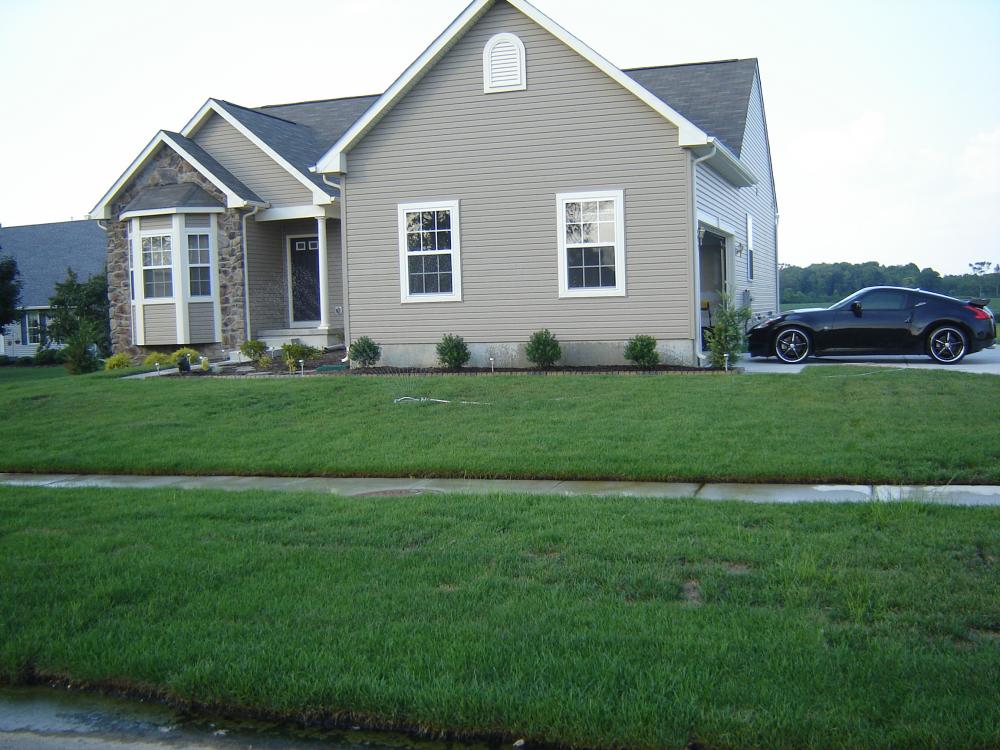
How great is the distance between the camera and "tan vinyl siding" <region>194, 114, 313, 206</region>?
2220cm

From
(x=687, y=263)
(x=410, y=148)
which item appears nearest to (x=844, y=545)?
(x=687, y=263)

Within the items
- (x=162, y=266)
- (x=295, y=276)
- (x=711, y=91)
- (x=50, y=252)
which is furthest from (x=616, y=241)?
(x=50, y=252)

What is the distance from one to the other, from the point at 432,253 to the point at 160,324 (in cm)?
797

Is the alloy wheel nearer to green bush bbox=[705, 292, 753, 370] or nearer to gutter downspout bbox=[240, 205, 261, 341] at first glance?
green bush bbox=[705, 292, 753, 370]

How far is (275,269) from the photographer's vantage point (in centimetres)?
2311

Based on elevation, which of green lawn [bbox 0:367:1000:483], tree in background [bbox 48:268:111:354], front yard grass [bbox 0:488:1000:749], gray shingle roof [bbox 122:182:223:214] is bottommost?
front yard grass [bbox 0:488:1000:749]

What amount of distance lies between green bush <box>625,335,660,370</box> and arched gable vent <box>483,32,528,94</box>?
501cm

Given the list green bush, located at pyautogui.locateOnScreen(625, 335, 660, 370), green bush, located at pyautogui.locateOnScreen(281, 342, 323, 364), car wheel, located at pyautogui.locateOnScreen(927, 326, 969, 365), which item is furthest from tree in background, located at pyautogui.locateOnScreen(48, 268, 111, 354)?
car wheel, located at pyautogui.locateOnScreen(927, 326, 969, 365)

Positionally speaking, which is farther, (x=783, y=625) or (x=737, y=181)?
(x=737, y=181)

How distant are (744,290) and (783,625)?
1889 cm

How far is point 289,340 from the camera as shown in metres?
22.0

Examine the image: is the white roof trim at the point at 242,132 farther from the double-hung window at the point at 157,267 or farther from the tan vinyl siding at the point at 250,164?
the double-hung window at the point at 157,267

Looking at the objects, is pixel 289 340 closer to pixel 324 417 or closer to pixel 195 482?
pixel 324 417

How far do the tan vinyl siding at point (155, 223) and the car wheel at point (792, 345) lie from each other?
13484 millimetres
